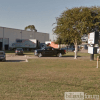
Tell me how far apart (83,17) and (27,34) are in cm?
4668

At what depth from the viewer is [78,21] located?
2403 centimetres

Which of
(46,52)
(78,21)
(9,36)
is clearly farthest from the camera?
(9,36)

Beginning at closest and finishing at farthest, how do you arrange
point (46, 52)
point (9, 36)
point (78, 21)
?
point (78, 21), point (46, 52), point (9, 36)

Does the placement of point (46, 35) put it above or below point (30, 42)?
above

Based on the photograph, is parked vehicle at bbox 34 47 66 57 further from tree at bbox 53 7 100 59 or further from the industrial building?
the industrial building

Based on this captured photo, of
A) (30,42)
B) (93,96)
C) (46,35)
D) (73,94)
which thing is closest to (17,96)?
(73,94)

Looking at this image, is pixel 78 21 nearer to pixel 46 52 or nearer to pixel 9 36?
pixel 46 52

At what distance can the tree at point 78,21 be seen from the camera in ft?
76.2

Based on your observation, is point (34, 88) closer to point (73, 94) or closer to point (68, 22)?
point (73, 94)

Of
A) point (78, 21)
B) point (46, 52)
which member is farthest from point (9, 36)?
point (78, 21)

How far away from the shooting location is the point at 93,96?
6273 millimetres

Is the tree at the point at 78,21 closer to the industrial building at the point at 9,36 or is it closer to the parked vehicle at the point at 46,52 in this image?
the parked vehicle at the point at 46,52

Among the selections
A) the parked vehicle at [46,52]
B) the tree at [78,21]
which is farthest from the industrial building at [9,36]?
the tree at [78,21]

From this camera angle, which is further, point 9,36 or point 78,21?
point 9,36
